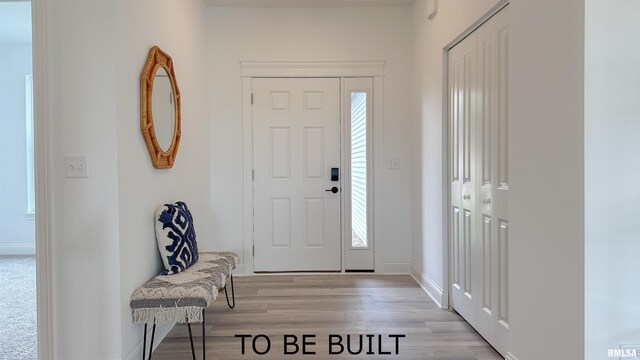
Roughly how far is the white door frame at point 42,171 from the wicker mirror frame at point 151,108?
0.49 m

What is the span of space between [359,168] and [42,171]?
288 centimetres

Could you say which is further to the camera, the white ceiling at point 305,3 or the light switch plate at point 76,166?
the white ceiling at point 305,3

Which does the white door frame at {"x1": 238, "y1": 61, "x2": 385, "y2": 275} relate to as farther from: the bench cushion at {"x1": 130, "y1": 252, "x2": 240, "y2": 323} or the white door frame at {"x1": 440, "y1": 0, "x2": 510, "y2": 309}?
the bench cushion at {"x1": 130, "y1": 252, "x2": 240, "y2": 323}

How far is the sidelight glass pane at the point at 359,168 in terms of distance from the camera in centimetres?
420

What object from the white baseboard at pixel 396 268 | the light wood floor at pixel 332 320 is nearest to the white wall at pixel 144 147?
the light wood floor at pixel 332 320

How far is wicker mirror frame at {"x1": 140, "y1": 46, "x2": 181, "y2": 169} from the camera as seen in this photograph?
7.79 ft

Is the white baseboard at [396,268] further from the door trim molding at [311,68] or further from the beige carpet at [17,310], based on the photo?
the beige carpet at [17,310]

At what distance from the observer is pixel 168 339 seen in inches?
105

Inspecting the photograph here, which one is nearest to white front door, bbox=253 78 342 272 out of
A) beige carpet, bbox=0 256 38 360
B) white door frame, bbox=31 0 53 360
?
beige carpet, bbox=0 256 38 360

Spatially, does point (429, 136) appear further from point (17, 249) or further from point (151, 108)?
point (17, 249)

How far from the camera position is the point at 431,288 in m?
3.48
